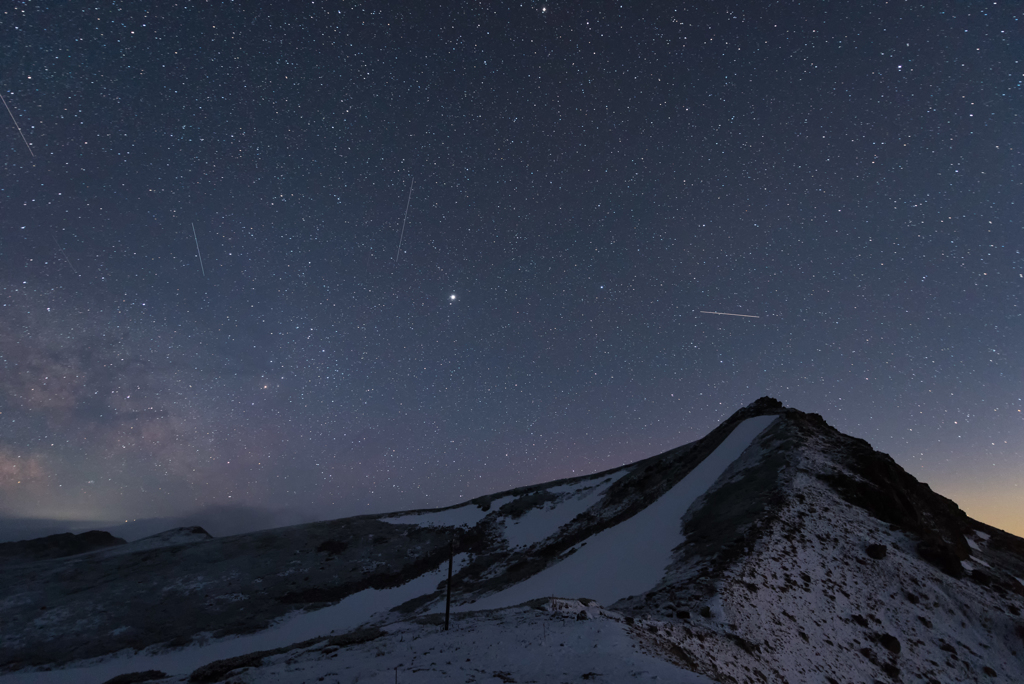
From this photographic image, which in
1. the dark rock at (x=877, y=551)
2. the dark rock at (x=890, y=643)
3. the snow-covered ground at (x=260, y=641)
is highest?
the dark rock at (x=877, y=551)

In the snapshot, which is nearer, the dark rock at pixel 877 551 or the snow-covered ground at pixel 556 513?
the dark rock at pixel 877 551

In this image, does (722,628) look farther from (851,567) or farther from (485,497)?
(485,497)

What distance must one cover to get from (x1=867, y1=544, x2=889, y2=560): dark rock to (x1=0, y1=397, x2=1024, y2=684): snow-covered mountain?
109 mm

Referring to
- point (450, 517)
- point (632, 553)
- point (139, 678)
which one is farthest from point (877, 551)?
point (450, 517)

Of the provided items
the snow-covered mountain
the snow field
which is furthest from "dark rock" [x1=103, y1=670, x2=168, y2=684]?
the snow field

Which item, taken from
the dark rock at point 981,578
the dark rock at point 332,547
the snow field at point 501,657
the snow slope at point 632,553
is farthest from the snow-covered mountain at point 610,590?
the dark rock at point 981,578

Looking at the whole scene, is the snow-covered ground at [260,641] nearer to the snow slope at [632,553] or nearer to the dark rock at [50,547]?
the snow slope at [632,553]

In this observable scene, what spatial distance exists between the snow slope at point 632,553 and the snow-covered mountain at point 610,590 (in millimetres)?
215

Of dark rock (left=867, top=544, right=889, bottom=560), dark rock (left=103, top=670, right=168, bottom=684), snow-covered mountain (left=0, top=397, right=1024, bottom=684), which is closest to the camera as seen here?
snow-covered mountain (left=0, top=397, right=1024, bottom=684)

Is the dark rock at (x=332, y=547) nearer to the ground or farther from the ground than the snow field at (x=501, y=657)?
nearer to the ground

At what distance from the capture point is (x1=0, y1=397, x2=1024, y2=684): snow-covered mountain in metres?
13.1

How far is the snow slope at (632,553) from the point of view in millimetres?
23953

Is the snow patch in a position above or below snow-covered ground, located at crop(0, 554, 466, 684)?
above

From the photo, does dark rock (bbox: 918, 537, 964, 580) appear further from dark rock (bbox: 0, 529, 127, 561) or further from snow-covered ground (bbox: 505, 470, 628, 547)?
dark rock (bbox: 0, 529, 127, 561)
